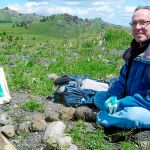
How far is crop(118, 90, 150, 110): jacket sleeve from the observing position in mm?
7512

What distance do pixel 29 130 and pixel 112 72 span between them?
5952 millimetres

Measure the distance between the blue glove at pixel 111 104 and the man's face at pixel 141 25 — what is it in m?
1.14

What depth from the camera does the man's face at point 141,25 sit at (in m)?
7.43

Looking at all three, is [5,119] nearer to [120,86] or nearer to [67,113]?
[67,113]

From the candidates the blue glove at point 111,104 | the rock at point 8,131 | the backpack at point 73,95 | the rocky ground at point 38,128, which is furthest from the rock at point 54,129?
the backpack at point 73,95

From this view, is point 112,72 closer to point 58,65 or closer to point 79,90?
point 58,65

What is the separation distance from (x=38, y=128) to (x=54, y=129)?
1.36 ft

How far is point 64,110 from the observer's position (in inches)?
341

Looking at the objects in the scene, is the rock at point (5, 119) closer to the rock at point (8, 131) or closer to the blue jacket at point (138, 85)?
the rock at point (8, 131)

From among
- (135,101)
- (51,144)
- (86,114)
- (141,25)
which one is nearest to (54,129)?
(51,144)

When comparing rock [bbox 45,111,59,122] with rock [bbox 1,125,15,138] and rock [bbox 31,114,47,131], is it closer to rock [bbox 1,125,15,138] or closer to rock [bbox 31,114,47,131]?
rock [bbox 31,114,47,131]

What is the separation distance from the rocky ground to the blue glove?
350 mm

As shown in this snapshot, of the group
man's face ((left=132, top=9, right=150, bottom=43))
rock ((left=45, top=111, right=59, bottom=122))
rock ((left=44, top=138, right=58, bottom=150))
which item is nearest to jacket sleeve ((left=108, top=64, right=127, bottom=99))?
man's face ((left=132, top=9, right=150, bottom=43))

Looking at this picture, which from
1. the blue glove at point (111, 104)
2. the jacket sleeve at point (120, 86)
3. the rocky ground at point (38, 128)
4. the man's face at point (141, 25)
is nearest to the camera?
the rocky ground at point (38, 128)
